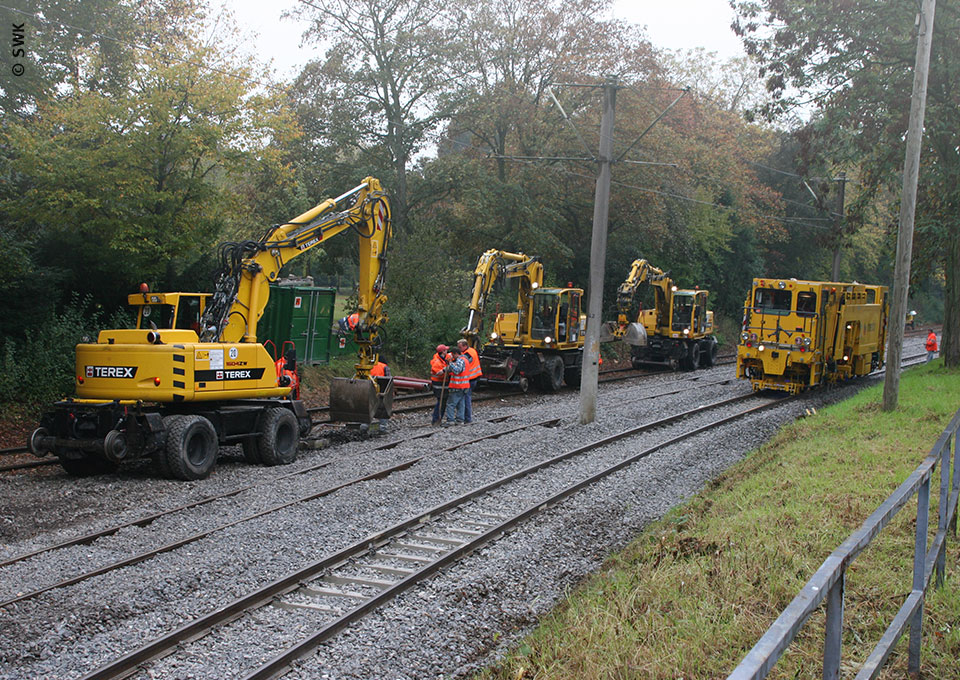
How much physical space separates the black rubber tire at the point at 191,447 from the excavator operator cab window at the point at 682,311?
21.7 metres

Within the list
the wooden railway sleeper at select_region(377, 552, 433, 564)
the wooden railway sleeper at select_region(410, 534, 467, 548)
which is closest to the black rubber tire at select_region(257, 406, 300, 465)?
the wooden railway sleeper at select_region(410, 534, 467, 548)

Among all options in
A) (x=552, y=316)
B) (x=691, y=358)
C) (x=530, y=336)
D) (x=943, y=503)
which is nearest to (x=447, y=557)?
(x=943, y=503)

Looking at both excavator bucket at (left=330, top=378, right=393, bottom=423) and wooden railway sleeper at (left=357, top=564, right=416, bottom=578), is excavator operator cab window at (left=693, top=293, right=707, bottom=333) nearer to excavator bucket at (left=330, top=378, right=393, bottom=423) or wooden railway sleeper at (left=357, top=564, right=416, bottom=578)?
excavator bucket at (left=330, top=378, right=393, bottom=423)

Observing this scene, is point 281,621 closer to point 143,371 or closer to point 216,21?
point 143,371

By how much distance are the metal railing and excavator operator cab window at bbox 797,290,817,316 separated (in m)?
16.5

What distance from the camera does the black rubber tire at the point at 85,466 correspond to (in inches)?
462

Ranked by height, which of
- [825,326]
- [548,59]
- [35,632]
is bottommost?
[35,632]

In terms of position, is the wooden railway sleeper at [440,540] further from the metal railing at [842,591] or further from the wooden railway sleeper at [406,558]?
the metal railing at [842,591]

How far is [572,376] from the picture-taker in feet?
81.0

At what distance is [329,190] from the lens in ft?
96.0

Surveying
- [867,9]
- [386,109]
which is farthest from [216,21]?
[867,9]

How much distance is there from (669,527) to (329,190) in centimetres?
2248

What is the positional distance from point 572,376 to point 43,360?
14.2 metres
